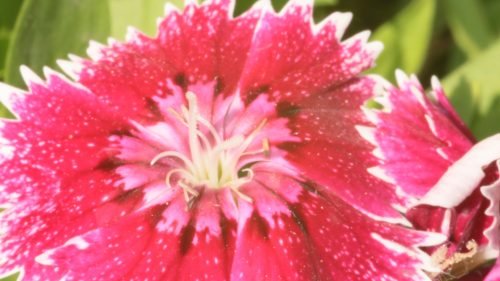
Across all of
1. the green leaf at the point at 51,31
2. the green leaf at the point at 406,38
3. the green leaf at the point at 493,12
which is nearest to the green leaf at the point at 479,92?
the green leaf at the point at 406,38

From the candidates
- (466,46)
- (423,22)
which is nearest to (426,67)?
(466,46)

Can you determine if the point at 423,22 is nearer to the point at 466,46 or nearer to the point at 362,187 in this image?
the point at 466,46

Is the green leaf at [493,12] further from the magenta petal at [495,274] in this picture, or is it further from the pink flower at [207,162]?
the magenta petal at [495,274]

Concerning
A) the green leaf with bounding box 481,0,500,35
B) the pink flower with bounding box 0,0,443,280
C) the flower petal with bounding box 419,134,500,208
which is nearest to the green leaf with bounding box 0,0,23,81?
the pink flower with bounding box 0,0,443,280

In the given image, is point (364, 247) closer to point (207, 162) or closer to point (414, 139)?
point (414, 139)

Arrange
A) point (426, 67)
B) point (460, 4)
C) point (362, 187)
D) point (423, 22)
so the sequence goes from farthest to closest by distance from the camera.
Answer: point (426, 67) < point (460, 4) < point (423, 22) < point (362, 187)

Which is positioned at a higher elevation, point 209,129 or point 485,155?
point 209,129

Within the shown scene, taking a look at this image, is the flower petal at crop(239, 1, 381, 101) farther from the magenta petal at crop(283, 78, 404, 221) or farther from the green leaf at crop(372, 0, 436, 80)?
the green leaf at crop(372, 0, 436, 80)
